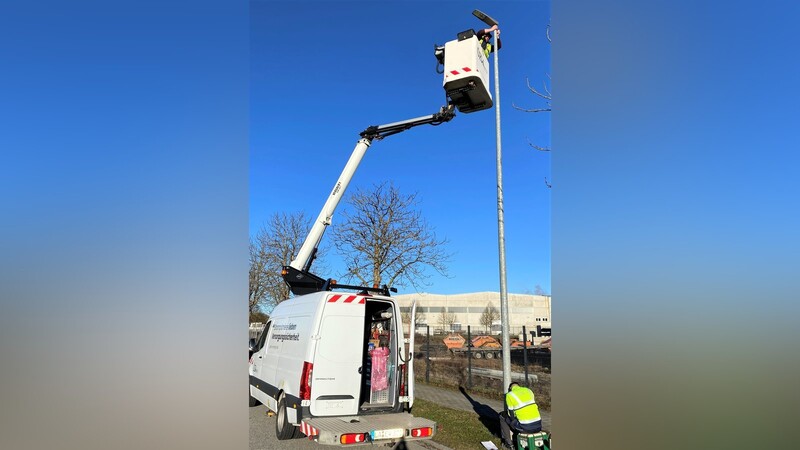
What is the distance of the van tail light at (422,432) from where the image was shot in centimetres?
590

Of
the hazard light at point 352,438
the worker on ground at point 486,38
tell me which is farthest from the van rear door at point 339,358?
the worker on ground at point 486,38

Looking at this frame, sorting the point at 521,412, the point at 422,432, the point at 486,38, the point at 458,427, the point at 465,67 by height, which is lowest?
the point at 458,427

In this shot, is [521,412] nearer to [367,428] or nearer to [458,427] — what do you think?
[367,428]

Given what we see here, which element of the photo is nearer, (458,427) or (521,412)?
(521,412)

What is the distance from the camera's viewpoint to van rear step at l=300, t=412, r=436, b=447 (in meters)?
5.51

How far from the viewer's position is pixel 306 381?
632 cm

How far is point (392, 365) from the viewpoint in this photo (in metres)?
7.29

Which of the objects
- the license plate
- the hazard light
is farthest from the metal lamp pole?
the hazard light

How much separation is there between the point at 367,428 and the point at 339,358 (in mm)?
1172

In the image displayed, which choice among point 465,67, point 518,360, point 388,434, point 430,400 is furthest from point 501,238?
point 518,360

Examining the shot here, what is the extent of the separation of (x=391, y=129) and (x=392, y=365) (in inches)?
162

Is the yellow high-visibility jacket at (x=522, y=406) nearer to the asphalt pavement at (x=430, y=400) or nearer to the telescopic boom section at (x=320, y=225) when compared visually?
the asphalt pavement at (x=430, y=400)
